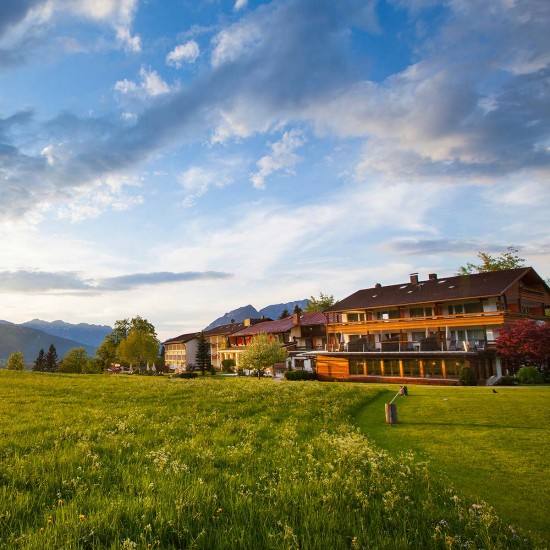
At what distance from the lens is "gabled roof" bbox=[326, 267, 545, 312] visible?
46781 mm

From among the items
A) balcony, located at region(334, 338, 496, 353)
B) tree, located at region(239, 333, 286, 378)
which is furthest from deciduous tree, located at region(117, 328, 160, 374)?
balcony, located at region(334, 338, 496, 353)

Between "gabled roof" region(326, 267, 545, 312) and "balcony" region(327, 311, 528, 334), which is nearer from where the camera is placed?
"balcony" region(327, 311, 528, 334)

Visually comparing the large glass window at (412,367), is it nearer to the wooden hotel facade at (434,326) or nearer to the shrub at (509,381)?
the wooden hotel facade at (434,326)

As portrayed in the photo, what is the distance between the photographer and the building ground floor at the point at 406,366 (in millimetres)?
42562

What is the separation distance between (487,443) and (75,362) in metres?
111

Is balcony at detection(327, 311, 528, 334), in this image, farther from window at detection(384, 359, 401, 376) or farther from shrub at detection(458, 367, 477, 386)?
shrub at detection(458, 367, 477, 386)

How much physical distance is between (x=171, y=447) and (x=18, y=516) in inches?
173

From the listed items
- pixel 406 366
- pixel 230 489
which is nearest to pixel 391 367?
pixel 406 366

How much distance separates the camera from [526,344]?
36.8m

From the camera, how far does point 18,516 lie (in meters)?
6.29

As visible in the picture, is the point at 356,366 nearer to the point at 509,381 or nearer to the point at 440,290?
the point at 440,290

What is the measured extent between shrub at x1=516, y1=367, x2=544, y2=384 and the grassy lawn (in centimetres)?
1178

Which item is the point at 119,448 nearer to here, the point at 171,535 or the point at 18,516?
the point at 18,516

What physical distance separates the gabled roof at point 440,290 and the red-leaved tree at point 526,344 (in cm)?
666
